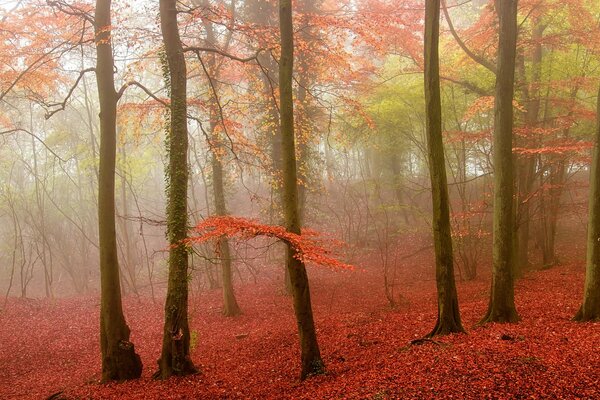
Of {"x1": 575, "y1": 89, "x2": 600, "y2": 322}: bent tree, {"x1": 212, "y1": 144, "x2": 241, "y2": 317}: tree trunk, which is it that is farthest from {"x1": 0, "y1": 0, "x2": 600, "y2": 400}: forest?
{"x1": 212, "y1": 144, "x2": 241, "y2": 317}: tree trunk

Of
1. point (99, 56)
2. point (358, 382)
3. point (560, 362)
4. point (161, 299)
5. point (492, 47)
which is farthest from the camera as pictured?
point (161, 299)

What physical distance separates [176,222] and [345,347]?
13.8ft

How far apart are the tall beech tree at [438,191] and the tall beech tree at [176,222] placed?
4.63 meters

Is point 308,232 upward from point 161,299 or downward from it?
upward

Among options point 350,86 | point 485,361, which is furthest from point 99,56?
point 350,86

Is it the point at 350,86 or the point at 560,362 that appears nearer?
the point at 560,362

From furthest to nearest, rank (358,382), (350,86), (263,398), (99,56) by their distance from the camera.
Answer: (350,86), (99,56), (263,398), (358,382)

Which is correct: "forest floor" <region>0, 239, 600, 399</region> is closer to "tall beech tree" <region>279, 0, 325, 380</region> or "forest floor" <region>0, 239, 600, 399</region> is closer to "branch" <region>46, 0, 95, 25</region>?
"tall beech tree" <region>279, 0, 325, 380</region>

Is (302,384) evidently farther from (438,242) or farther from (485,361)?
(438,242)

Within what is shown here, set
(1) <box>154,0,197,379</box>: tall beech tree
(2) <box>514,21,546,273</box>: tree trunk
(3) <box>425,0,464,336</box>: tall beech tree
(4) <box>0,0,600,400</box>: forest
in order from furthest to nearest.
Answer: (2) <box>514,21,546,273</box>: tree trunk < (1) <box>154,0,197,379</box>: tall beech tree < (3) <box>425,0,464,336</box>: tall beech tree < (4) <box>0,0,600,400</box>: forest

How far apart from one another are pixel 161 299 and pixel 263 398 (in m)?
13.6

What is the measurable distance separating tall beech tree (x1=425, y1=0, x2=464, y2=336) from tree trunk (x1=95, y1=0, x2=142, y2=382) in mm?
6036

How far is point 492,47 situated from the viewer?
13.0 metres

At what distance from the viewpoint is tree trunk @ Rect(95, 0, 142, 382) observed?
837 centimetres
